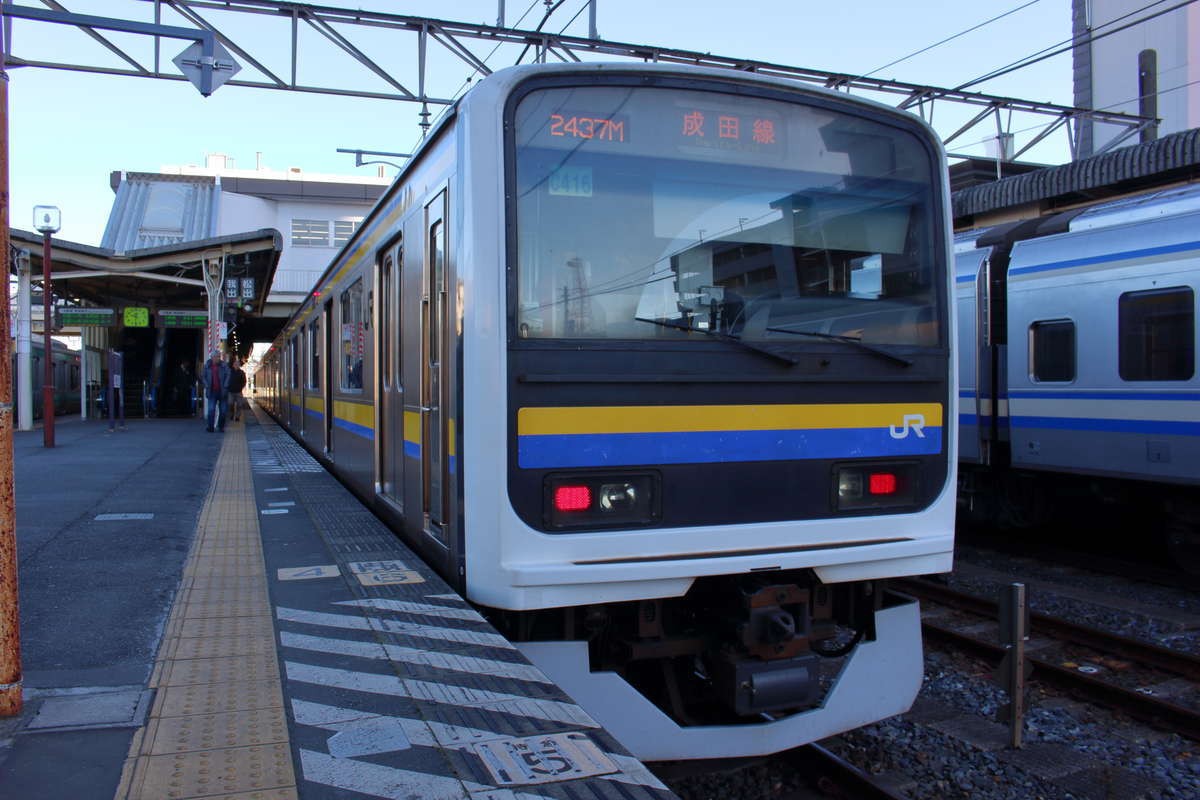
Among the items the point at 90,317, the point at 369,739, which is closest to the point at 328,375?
the point at 369,739

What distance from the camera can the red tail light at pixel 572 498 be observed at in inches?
133

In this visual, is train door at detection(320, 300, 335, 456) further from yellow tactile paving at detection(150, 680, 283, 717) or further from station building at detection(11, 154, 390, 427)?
station building at detection(11, 154, 390, 427)

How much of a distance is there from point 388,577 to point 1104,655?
14.6 feet

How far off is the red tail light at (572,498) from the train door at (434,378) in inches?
28.7

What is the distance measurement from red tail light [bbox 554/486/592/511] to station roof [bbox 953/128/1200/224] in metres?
9.16

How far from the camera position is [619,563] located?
3400 mm

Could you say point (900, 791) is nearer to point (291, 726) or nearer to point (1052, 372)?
point (291, 726)

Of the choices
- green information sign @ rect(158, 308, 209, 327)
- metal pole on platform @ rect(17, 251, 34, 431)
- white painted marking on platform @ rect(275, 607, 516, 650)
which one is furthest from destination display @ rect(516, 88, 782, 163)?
green information sign @ rect(158, 308, 209, 327)

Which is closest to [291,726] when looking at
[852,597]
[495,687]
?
[495,687]

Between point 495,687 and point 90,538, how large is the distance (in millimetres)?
4899

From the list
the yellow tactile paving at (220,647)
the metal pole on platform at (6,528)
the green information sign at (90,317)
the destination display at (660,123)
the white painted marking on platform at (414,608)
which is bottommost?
the yellow tactile paving at (220,647)

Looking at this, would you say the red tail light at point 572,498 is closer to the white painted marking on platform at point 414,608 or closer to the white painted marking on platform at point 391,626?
the white painted marking on platform at point 391,626

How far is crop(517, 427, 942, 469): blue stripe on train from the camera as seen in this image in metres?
3.38

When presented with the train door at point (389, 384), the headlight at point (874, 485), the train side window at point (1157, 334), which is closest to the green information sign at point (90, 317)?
the train door at point (389, 384)
